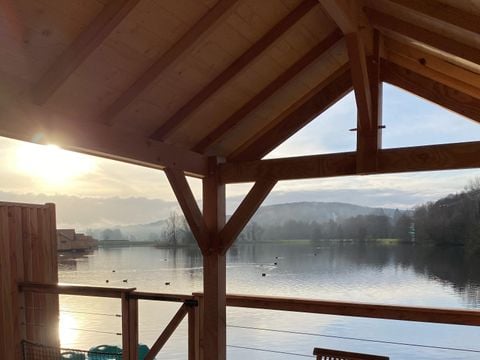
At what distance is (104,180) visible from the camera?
11.2m

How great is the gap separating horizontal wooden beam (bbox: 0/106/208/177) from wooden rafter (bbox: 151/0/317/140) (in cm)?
17

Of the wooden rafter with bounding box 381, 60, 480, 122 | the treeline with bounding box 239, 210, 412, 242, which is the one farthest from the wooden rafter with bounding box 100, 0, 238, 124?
the treeline with bounding box 239, 210, 412, 242

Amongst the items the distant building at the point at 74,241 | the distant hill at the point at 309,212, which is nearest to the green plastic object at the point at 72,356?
the distant building at the point at 74,241

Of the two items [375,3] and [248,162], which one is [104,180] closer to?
[248,162]

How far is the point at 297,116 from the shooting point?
3.59 m

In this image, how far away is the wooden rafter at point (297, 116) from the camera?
3471 millimetres

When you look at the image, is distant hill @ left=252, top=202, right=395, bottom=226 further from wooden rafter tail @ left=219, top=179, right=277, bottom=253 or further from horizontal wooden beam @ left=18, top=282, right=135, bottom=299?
horizontal wooden beam @ left=18, top=282, right=135, bottom=299

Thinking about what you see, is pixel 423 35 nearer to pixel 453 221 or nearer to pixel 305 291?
pixel 453 221

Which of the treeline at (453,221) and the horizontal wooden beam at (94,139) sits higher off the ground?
the horizontal wooden beam at (94,139)

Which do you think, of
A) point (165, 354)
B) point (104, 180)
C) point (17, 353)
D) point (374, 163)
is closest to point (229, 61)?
point (374, 163)

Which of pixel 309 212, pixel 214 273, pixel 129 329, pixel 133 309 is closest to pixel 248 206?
pixel 214 273

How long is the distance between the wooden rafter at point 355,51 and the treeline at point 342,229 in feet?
9.57

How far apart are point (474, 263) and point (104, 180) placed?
8.97 meters

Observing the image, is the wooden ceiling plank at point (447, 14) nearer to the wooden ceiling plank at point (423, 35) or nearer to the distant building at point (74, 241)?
the wooden ceiling plank at point (423, 35)
